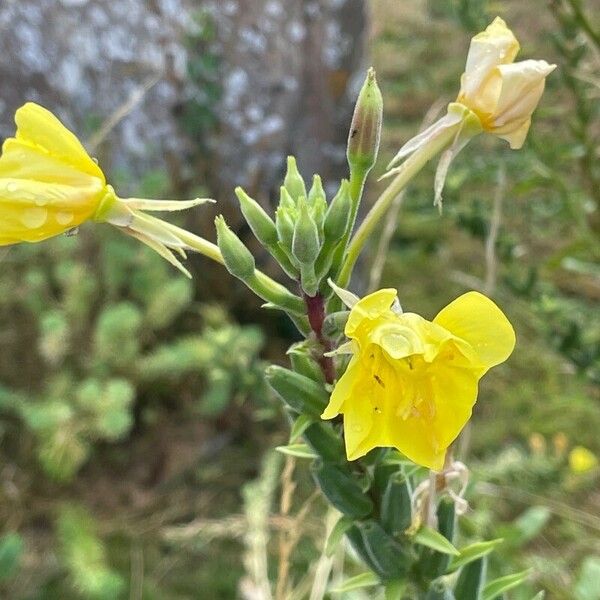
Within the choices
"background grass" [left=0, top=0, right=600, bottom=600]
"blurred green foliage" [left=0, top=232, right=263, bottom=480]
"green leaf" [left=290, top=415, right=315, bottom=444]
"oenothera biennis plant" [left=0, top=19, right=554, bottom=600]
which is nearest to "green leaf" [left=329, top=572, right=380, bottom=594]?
"oenothera biennis plant" [left=0, top=19, right=554, bottom=600]

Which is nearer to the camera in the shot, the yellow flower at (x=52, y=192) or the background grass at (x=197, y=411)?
the yellow flower at (x=52, y=192)

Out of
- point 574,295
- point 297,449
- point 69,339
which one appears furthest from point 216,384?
point 297,449

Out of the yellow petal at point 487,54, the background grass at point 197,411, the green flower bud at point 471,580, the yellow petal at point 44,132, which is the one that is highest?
the yellow petal at point 487,54

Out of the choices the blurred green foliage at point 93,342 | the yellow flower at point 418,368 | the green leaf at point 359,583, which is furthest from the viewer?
the blurred green foliage at point 93,342

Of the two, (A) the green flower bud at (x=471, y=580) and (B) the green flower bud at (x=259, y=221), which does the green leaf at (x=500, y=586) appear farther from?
(B) the green flower bud at (x=259, y=221)

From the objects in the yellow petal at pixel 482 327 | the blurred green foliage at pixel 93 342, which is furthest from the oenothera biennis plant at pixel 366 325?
the blurred green foliage at pixel 93 342

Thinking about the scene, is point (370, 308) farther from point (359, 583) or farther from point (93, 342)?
point (93, 342)
